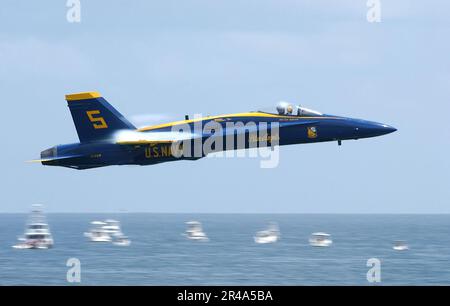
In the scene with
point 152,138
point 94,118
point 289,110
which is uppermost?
point 289,110

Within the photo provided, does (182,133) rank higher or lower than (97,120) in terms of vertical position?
lower

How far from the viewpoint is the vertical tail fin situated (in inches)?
1741

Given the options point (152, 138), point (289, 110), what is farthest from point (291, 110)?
point (152, 138)

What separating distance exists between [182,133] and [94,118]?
18.3 feet

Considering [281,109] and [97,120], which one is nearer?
[97,120]

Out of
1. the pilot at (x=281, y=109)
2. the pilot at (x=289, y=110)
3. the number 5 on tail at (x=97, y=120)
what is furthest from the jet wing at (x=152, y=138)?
the pilot at (x=289, y=110)

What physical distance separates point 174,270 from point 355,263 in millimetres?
33103

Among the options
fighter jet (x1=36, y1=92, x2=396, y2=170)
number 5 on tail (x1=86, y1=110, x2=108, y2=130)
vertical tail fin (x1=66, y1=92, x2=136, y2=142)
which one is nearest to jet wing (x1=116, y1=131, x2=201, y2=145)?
fighter jet (x1=36, y1=92, x2=396, y2=170)

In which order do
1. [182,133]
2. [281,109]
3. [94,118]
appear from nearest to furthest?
[182,133]
[94,118]
[281,109]

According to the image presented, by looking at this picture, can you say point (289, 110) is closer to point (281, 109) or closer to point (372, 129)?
point (281, 109)

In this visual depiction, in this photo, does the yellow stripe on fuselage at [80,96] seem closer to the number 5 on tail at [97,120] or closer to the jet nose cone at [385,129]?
the number 5 on tail at [97,120]

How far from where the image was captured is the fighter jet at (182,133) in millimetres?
43000

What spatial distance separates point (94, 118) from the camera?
44.5 m

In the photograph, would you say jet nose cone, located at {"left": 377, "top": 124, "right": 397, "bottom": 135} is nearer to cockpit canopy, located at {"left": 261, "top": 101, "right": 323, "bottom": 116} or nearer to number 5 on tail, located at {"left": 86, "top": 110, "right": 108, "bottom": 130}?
cockpit canopy, located at {"left": 261, "top": 101, "right": 323, "bottom": 116}
